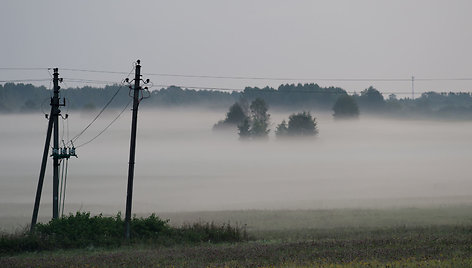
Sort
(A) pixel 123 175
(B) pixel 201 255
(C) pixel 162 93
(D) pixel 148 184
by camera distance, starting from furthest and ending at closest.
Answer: (C) pixel 162 93 < (A) pixel 123 175 < (D) pixel 148 184 < (B) pixel 201 255

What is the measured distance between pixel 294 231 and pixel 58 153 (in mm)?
14367

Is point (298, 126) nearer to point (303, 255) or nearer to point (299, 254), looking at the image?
point (299, 254)

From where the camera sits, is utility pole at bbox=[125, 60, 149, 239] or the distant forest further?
the distant forest

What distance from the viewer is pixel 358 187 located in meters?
101

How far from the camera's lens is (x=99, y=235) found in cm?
3547

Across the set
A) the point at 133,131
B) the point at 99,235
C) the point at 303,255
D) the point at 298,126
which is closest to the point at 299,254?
A: the point at 303,255

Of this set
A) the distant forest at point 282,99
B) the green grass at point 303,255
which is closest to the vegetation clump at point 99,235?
the green grass at point 303,255

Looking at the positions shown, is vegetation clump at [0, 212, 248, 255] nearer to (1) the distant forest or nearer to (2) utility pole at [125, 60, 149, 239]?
(2) utility pole at [125, 60, 149, 239]

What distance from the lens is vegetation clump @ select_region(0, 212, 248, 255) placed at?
110 ft

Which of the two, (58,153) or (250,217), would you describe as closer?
(58,153)

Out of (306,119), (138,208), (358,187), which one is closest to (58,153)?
(138,208)

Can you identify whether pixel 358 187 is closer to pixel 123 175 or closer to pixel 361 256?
pixel 123 175

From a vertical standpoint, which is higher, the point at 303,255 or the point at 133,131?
the point at 133,131

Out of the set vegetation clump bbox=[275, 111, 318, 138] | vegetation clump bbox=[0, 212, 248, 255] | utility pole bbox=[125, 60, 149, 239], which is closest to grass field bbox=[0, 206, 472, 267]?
vegetation clump bbox=[0, 212, 248, 255]
